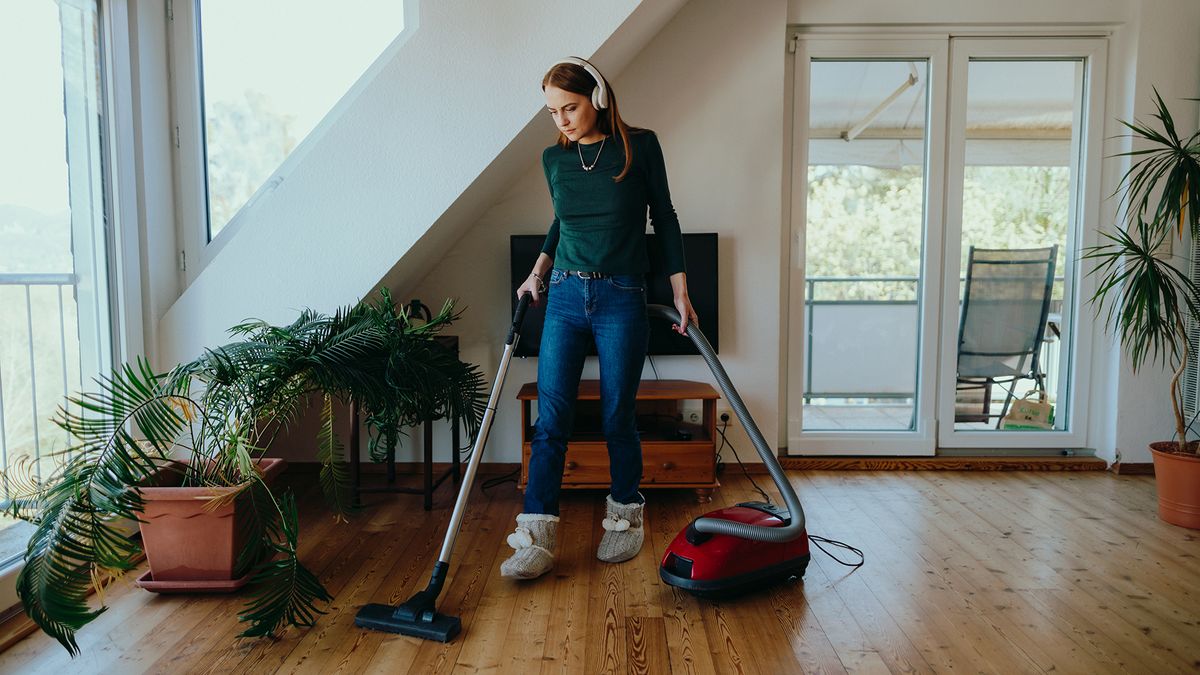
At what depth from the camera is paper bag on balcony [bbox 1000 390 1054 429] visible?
3.56 meters

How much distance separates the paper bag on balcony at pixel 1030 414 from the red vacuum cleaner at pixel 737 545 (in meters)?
1.99

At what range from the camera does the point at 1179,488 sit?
269cm

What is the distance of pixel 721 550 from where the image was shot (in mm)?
1997

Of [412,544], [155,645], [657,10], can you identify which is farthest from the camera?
[657,10]

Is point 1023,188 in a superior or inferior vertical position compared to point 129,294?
superior

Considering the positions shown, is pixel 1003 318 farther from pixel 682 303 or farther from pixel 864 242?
pixel 682 303

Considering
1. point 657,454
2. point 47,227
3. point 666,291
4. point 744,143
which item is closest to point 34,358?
point 47,227

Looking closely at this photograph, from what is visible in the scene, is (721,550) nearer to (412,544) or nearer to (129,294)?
(412,544)

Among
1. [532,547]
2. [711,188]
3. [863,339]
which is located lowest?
[532,547]

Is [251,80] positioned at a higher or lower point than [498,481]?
higher

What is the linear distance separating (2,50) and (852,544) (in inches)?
113

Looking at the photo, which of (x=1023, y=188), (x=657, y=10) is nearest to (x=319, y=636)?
(x=657, y=10)

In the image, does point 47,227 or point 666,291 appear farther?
point 666,291

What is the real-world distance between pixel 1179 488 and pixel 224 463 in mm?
3122
